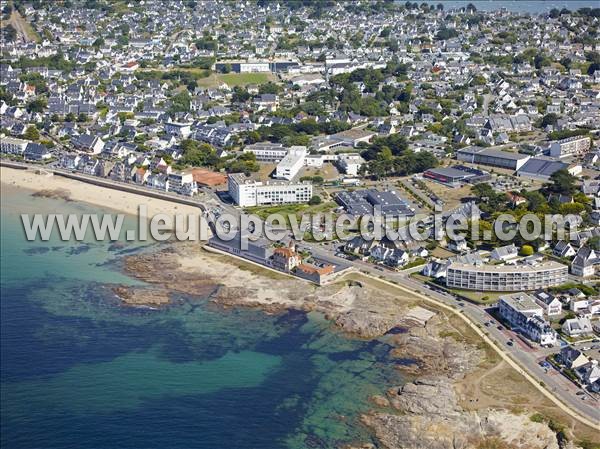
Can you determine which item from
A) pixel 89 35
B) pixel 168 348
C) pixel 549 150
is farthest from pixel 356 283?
pixel 89 35

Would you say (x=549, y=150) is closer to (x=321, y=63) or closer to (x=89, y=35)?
(x=321, y=63)

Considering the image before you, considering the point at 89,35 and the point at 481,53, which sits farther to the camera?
the point at 89,35

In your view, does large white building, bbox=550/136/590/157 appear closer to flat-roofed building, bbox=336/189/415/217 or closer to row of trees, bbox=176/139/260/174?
flat-roofed building, bbox=336/189/415/217

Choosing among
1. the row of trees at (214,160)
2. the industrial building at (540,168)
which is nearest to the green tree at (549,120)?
the industrial building at (540,168)

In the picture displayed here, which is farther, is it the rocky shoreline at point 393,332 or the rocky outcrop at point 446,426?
the rocky shoreline at point 393,332

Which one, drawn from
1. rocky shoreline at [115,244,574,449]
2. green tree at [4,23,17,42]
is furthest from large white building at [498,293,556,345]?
green tree at [4,23,17,42]

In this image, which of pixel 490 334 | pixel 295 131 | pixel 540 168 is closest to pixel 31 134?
pixel 295 131

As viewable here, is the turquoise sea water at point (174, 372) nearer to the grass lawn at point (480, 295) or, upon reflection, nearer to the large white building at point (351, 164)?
the grass lawn at point (480, 295)

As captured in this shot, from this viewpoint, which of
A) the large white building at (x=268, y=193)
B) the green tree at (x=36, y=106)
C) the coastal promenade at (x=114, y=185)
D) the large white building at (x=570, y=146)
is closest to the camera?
the large white building at (x=268, y=193)
